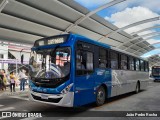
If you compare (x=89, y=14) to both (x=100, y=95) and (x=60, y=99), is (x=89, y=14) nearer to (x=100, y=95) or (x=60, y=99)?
(x=100, y=95)

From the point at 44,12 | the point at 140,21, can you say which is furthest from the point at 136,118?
the point at 140,21

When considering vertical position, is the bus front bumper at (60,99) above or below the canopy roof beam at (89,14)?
below

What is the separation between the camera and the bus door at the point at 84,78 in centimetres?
859

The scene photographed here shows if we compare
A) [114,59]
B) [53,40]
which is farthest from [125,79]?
[53,40]

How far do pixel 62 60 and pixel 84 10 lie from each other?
49.8 ft

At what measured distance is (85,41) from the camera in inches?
371

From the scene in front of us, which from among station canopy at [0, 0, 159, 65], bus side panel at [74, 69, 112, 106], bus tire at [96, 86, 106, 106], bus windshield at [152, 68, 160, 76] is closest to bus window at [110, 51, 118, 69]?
bus side panel at [74, 69, 112, 106]

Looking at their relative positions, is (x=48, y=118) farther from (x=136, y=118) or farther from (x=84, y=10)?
(x=84, y=10)

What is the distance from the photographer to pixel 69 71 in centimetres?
829

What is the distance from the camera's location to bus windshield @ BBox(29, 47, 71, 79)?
27.4ft

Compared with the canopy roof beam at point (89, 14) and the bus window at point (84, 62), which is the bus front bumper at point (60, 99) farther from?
the canopy roof beam at point (89, 14)

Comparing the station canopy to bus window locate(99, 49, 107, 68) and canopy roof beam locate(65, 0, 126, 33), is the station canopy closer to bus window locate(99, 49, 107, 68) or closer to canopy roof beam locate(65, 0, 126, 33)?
canopy roof beam locate(65, 0, 126, 33)

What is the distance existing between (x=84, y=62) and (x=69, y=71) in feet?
3.54

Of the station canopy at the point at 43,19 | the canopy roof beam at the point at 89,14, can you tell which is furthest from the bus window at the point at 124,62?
the canopy roof beam at the point at 89,14
